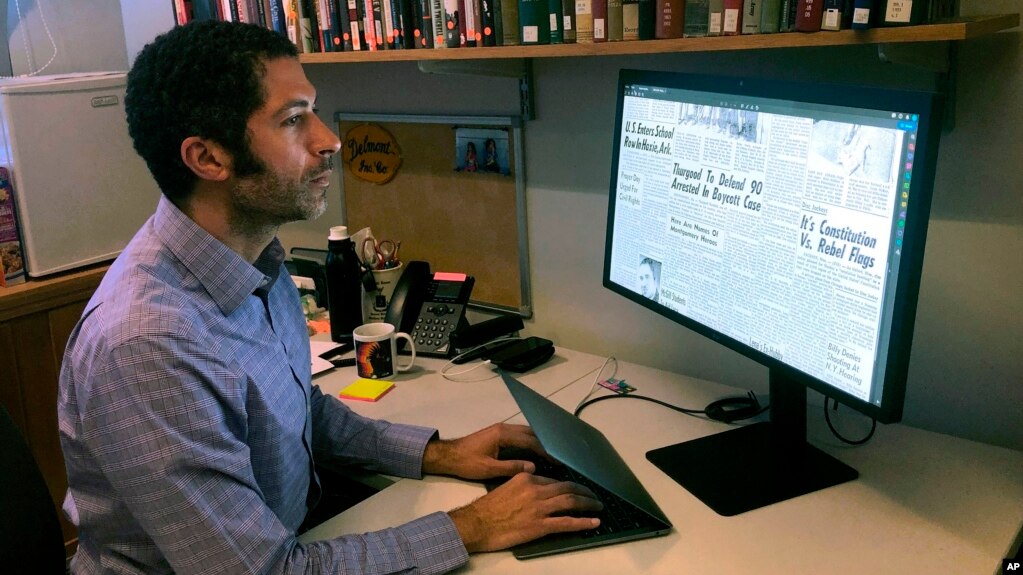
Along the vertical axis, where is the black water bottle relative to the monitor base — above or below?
above

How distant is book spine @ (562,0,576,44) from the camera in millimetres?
1456

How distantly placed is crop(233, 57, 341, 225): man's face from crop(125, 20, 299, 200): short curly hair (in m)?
0.01

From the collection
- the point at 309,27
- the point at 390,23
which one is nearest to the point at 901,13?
the point at 390,23

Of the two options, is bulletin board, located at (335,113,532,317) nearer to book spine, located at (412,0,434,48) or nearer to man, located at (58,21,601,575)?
book spine, located at (412,0,434,48)

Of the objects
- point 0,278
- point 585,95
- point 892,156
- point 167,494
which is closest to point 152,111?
point 167,494

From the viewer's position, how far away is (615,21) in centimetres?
140

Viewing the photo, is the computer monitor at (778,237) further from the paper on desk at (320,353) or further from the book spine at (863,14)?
the paper on desk at (320,353)

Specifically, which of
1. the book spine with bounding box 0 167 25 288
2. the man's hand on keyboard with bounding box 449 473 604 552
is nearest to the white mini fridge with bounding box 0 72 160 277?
the book spine with bounding box 0 167 25 288

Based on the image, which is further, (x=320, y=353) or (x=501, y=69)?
(x=320, y=353)

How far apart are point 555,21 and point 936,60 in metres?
0.60

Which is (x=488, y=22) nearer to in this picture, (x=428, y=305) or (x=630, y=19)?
(x=630, y=19)

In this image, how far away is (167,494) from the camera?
1021mm

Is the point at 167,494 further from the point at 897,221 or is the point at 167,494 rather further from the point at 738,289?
the point at 897,221

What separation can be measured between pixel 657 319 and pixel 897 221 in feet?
2.63
